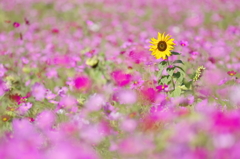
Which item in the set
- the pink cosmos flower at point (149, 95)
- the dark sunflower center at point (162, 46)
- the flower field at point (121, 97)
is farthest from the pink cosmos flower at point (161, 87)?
the dark sunflower center at point (162, 46)

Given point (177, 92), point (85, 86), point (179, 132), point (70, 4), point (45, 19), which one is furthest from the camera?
point (70, 4)

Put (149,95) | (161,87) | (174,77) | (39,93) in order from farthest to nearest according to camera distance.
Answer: (39,93) → (174,77) → (161,87) → (149,95)

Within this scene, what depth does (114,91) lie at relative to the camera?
2.54 metres

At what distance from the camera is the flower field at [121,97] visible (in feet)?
3.70

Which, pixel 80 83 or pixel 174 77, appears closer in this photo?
pixel 174 77

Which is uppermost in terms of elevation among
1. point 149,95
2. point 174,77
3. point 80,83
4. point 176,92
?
point 80,83

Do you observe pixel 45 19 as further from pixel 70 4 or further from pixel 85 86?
pixel 85 86

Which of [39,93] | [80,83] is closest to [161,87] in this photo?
[80,83]

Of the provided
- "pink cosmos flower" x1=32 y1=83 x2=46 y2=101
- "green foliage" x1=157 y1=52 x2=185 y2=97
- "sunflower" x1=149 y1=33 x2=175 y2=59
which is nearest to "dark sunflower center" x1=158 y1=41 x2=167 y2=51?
"sunflower" x1=149 y1=33 x2=175 y2=59

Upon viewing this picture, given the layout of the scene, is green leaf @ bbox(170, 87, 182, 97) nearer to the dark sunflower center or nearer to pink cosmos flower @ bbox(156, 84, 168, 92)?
pink cosmos flower @ bbox(156, 84, 168, 92)

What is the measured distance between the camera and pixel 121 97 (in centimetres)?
205

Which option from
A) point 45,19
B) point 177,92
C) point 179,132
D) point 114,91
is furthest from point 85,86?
point 45,19

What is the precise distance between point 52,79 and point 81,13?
11.7 feet

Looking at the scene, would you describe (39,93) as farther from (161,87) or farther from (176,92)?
(176,92)
